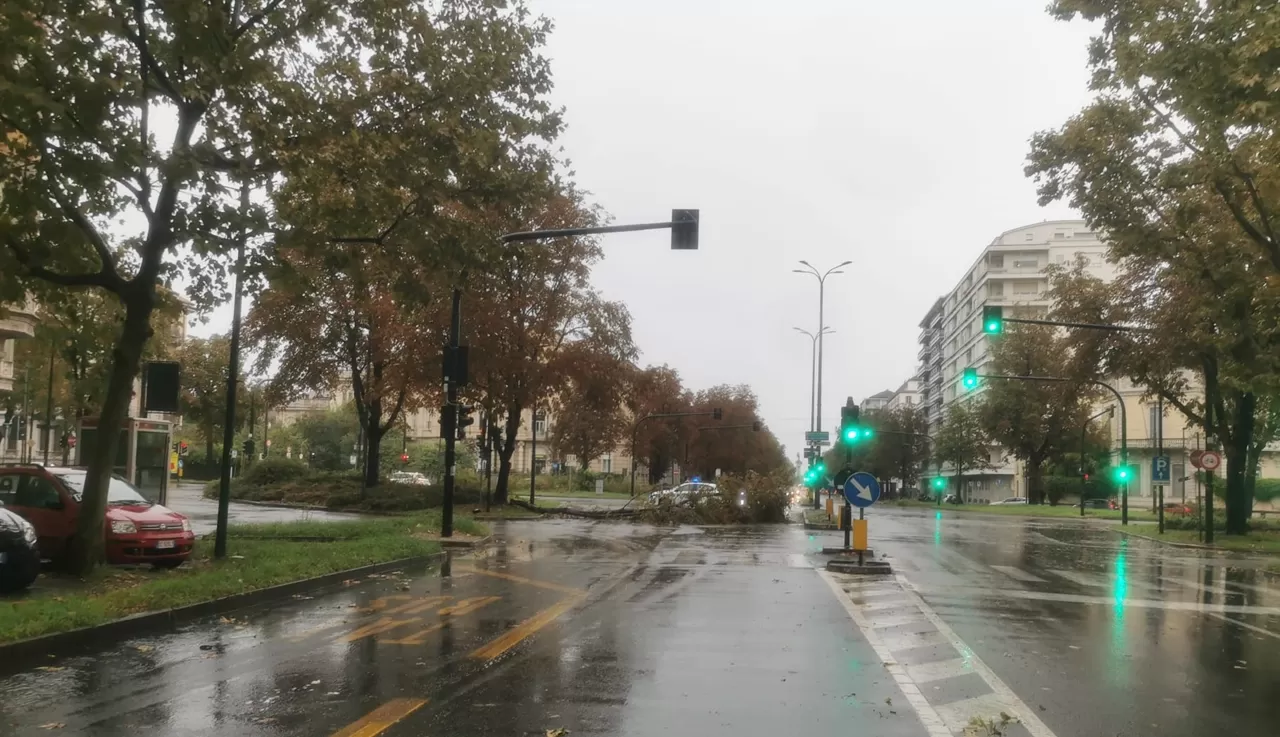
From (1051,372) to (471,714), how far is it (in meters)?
72.0

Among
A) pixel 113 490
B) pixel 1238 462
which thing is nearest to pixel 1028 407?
pixel 1238 462

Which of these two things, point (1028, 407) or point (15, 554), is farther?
point (1028, 407)

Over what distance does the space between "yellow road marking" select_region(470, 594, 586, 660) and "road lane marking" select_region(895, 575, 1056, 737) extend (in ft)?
13.8

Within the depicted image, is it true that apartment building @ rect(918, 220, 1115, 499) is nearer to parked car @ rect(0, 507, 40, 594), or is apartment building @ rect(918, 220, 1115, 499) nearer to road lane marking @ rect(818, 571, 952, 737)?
road lane marking @ rect(818, 571, 952, 737)

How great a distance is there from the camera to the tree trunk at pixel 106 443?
540 inches

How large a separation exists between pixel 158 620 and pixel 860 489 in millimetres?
11834

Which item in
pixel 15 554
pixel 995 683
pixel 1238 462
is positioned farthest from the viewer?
pixel 1238 462

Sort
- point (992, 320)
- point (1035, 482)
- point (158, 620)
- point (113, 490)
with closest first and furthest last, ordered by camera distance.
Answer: point (158, 620) → point (113, 490) → point (992, 320) → point (1035, 482)

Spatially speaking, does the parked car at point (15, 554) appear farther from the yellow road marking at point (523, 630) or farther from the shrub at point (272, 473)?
the shrub at point (272, 473)

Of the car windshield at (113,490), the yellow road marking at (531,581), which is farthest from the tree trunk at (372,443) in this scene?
the yellow road marking at (531,581)

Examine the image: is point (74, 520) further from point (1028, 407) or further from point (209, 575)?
point (1028, 407)

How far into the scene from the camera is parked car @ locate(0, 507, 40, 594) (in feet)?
37.1

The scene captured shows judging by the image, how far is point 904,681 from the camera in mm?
8117

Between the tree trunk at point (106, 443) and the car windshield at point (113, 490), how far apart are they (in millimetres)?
999
